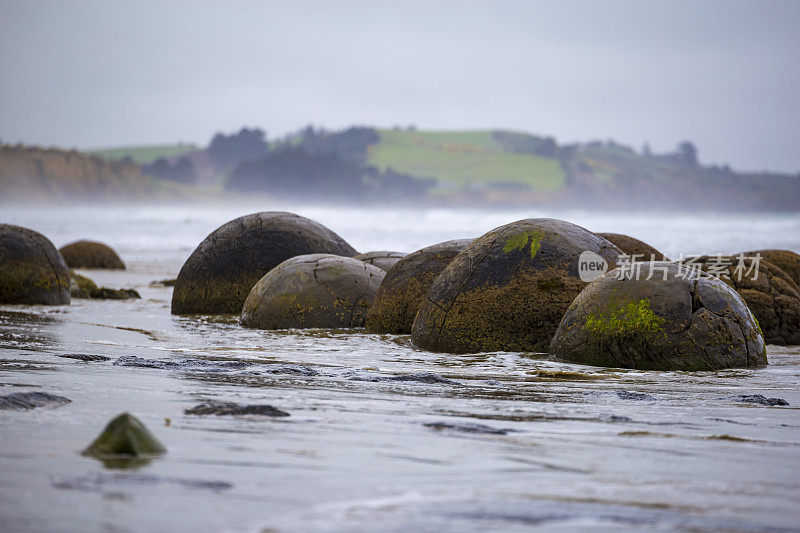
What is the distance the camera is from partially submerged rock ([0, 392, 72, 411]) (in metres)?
4.00

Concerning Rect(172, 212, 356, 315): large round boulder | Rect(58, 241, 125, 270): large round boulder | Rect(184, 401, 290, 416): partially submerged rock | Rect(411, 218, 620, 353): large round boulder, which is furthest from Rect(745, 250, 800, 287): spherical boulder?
Rect(58, 241, 125, 270): large round boulder

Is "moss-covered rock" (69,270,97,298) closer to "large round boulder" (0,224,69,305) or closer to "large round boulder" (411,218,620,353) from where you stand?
"large round boulder" (0,224,69,305)

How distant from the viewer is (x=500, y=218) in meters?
61.9

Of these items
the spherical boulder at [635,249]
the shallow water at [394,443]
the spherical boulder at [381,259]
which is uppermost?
the spherical boulder at [635,249]

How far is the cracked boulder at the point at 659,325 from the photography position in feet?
21.1

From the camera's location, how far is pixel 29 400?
13.5 ft

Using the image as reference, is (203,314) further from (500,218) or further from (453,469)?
(500,218)

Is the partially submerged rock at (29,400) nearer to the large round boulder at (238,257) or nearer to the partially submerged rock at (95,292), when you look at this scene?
the large round boulder at (238,257)

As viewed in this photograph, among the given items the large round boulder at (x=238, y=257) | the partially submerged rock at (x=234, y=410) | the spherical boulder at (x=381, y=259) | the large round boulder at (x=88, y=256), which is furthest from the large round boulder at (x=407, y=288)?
the large round boulder at (x=88, y=256)

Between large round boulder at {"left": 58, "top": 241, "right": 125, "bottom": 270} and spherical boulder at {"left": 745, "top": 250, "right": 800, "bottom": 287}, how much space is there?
15400mm

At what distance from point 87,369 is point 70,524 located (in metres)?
3.31

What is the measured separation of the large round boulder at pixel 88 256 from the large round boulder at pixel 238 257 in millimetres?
11210

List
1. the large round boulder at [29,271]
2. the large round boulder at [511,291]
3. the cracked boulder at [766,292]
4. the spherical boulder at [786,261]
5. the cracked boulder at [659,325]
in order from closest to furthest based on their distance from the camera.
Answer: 1. the cracked boulder at [659,325]
2. the large round boulder at [511,291]
3. the cracked boulder at [766,292]
4. the spherical boulder at [786,261]
5. the large round boulder at [29,271]

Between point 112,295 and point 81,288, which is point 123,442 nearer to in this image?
point 112,295
